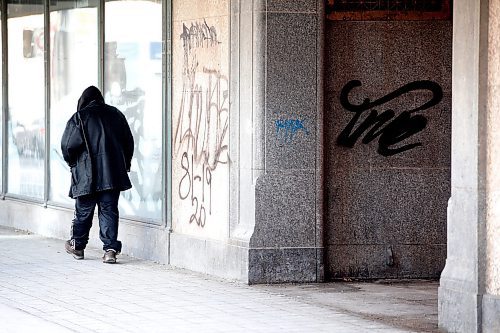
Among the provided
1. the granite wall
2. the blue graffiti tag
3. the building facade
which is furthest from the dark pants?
the granite wall

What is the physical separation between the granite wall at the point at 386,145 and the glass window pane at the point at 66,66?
391 cm

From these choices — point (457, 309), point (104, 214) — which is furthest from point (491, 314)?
point (104, 214)

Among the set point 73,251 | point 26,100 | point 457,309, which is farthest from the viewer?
point 26,100

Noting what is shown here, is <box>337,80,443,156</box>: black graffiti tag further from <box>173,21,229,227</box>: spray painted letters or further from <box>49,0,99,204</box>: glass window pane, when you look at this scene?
<box>49,0,99,204</box>: glass window pane

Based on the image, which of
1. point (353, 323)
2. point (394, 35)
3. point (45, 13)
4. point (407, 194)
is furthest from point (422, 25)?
point (45, 13)

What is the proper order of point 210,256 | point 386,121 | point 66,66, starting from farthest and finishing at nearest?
1. point 66,66
2. point 210,256
3. point 386,121

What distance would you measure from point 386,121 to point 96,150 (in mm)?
2998

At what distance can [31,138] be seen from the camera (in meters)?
16.9

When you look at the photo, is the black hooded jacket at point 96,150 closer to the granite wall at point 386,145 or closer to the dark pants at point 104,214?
the dark pants at point 104,214

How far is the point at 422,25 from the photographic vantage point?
12.1m

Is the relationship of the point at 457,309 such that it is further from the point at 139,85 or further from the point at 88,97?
the point at 139,85

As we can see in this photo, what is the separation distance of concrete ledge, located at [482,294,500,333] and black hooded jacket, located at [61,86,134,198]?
17.0ft

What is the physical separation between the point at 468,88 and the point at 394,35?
9.95 feet

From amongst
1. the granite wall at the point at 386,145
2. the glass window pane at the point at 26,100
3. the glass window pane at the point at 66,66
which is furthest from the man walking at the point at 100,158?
the glass window pane at the point at 26,100
